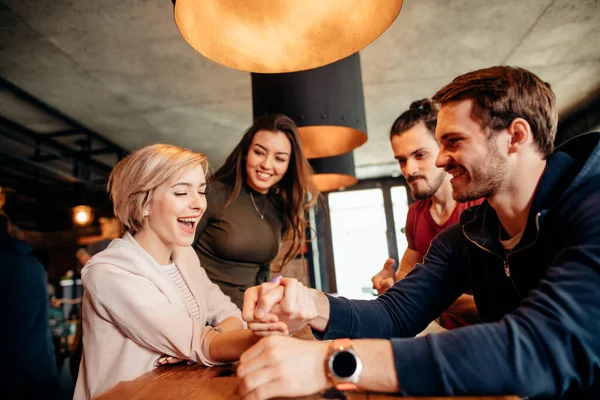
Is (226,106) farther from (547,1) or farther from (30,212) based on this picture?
(30,212)

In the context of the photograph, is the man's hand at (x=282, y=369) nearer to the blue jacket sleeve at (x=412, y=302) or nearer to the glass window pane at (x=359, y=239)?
the blue jacket sleeve at (x=412, y=302)

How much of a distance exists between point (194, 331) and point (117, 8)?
9.61 ft

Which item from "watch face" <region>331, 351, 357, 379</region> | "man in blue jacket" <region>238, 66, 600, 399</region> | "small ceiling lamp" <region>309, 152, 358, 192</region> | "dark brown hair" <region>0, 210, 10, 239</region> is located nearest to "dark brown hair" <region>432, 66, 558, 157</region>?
"man in blue jacket" <region>238, 66, 600, 399</region>

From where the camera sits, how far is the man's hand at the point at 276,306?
1050 millimetres

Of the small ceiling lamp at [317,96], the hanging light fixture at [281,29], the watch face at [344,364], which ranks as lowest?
the watch face at [344,364]

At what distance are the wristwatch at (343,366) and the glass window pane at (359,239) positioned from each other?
910 cm

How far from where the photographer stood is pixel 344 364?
2.77 feet

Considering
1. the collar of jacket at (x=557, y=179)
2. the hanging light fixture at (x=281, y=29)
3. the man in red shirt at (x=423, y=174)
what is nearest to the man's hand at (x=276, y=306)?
the collar of jacket at (x=557, y=179)

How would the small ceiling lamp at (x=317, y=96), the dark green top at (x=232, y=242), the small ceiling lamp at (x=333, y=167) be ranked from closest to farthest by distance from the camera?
1. the dark green top at (x=232, y=242)
2. the small ceiling lamp at (x=317, y=96)
3. the small ceiling lamp at (x=333, y=167)

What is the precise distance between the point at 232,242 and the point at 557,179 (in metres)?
1.53

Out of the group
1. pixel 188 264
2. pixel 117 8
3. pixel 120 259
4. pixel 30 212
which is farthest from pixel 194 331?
pixel 30 212

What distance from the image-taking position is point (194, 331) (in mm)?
1300

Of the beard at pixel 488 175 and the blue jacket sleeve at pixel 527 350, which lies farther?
the beard at pixel 488 175

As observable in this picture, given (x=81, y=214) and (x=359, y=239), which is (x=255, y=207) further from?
Result: (x=359, y=239)
